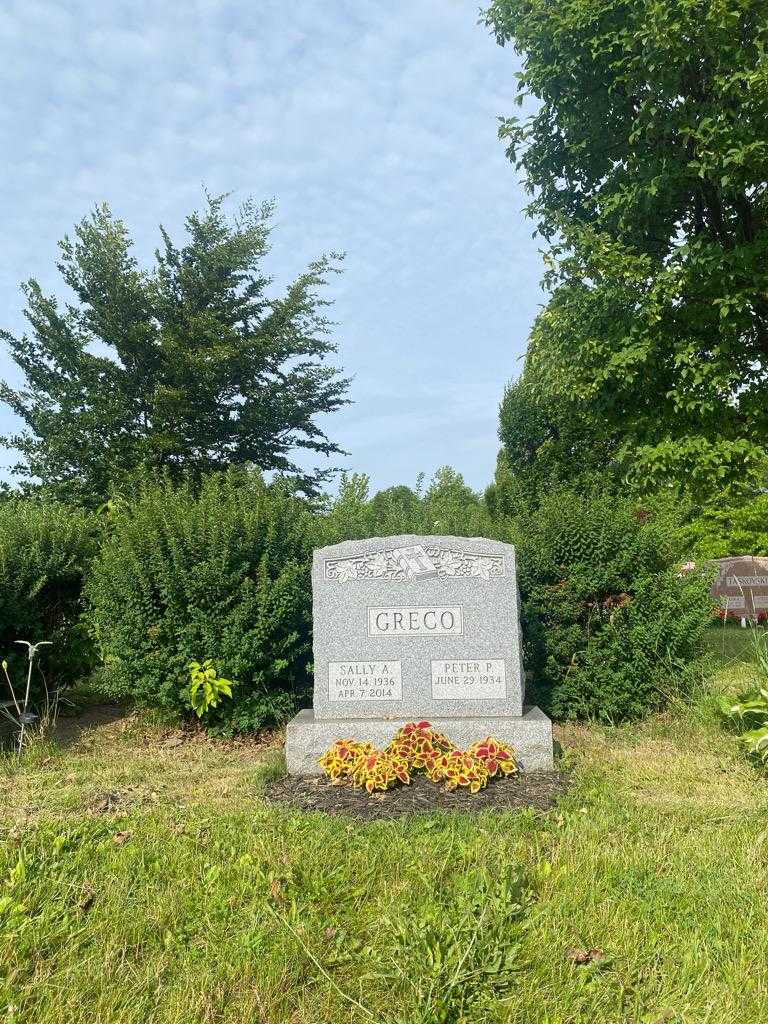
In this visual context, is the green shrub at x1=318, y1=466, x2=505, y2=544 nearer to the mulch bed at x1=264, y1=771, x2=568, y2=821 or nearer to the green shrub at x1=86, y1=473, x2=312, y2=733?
the green shrub at x1=86, y1=473, x2=312, y2=733

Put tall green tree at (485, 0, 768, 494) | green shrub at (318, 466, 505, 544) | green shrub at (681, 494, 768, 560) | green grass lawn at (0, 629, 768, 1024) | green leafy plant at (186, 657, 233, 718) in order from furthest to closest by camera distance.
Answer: green shrub at (681, 494, 768, 560) → tall green tree at (485, 0, 768, 494) → green shrub at (318, 466, 505, 544) → green leafy plant at (186, 657, 233, 718) → green grass lawn at (0, 629, 768, 1024)

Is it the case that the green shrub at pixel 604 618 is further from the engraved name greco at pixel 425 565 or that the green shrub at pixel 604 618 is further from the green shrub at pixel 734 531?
the green shrub at pixel 734 531

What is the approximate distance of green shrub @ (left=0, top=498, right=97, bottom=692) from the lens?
637cm

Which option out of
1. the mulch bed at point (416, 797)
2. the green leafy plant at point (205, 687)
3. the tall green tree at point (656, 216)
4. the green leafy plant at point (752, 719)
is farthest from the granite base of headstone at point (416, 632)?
the tall green tree at point (656, 216)

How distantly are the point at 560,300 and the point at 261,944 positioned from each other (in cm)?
995

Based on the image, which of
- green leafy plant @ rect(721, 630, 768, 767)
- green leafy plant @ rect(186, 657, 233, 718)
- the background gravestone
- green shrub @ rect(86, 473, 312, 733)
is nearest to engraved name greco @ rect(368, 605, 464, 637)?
green shrub @ rect(86, 473, 312, 733)

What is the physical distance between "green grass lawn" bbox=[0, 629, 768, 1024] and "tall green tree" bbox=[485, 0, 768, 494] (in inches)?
261

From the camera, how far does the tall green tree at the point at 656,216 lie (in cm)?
867

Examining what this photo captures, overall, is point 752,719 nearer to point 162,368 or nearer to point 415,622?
point 415,622

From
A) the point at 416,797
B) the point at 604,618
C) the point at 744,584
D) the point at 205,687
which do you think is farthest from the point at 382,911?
the point at 744,584

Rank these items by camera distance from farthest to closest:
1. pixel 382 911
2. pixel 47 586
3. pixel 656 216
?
pixel 656 216
pixel 47 586
pixel 382 911

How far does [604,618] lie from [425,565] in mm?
2040

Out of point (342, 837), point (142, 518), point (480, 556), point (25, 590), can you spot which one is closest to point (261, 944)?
point (342, 837)

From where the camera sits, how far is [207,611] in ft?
20.2
